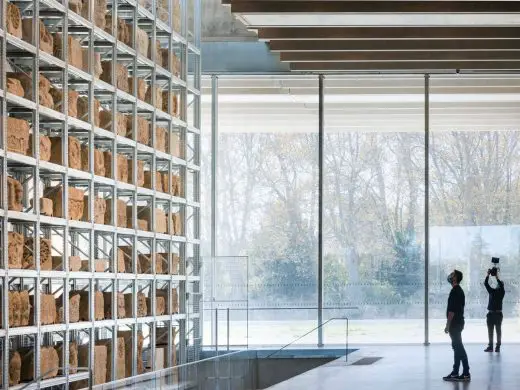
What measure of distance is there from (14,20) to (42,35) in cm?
84

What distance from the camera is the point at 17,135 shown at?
1327 cm

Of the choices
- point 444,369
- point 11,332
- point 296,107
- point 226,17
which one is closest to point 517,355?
point 444,369

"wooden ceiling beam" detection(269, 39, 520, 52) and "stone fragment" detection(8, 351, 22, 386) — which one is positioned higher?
"wooden ceiling beam" detection(269, 39, 520, 52)

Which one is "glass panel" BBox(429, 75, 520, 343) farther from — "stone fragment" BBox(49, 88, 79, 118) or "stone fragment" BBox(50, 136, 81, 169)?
"stone fragment" BBox(49, 88, 79, 118)

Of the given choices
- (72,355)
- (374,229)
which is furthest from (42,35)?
(374,229)

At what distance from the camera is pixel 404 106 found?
2491cm

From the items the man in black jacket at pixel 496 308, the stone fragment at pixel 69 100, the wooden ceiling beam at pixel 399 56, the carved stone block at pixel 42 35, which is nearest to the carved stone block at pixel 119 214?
the stone fragment at pixel 69 100

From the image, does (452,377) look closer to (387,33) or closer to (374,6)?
(374,6)

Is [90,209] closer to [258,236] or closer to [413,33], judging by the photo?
[413,33]

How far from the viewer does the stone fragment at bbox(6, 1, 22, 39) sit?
1297 cm

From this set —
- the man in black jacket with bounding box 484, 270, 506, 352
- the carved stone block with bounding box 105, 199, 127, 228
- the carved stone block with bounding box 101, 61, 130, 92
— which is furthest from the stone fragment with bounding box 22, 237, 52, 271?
the man in black jacket with bounding box 484, 270, 506, 352

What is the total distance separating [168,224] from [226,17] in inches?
249

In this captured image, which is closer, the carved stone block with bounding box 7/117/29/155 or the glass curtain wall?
the carved stone block with bounding box 7/117/29/155

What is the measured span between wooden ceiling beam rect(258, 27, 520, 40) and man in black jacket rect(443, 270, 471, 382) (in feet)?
15.3
